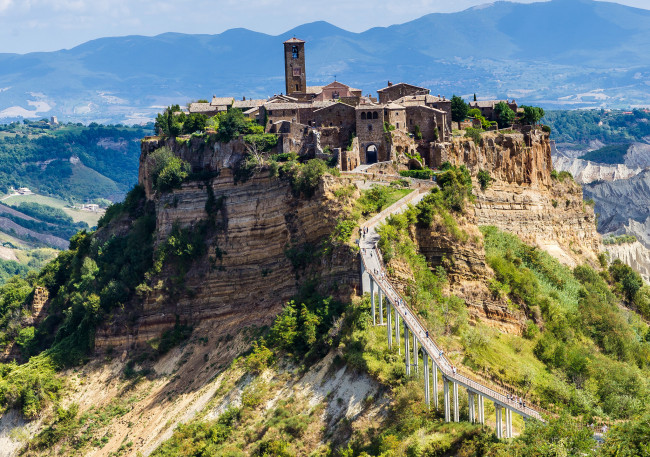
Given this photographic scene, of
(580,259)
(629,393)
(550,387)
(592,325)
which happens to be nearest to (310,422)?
(550,387)

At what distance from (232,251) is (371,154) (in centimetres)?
1155

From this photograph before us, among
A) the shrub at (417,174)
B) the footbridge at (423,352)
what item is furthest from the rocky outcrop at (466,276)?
the shrub at (417,174)

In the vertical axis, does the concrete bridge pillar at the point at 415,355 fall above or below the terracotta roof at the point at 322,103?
below

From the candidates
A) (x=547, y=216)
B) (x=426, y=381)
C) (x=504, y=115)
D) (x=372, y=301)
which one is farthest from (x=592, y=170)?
(x=426, y=381)

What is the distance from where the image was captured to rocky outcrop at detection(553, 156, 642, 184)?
17950cm

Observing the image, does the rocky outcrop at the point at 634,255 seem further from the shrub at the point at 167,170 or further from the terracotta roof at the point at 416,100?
the shrub at the point at 167,170

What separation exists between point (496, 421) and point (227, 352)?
79.4ft

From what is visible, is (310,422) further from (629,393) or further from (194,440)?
(629,393)

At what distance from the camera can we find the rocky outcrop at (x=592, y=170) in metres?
180

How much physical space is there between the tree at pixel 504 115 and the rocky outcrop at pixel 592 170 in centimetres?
10580

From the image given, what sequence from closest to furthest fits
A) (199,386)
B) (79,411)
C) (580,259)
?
(199,386), (79,411), (580,259)

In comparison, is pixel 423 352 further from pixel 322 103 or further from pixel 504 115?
pixel 504 115

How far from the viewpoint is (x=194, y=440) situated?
159ft

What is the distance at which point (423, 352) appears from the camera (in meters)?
39.7
